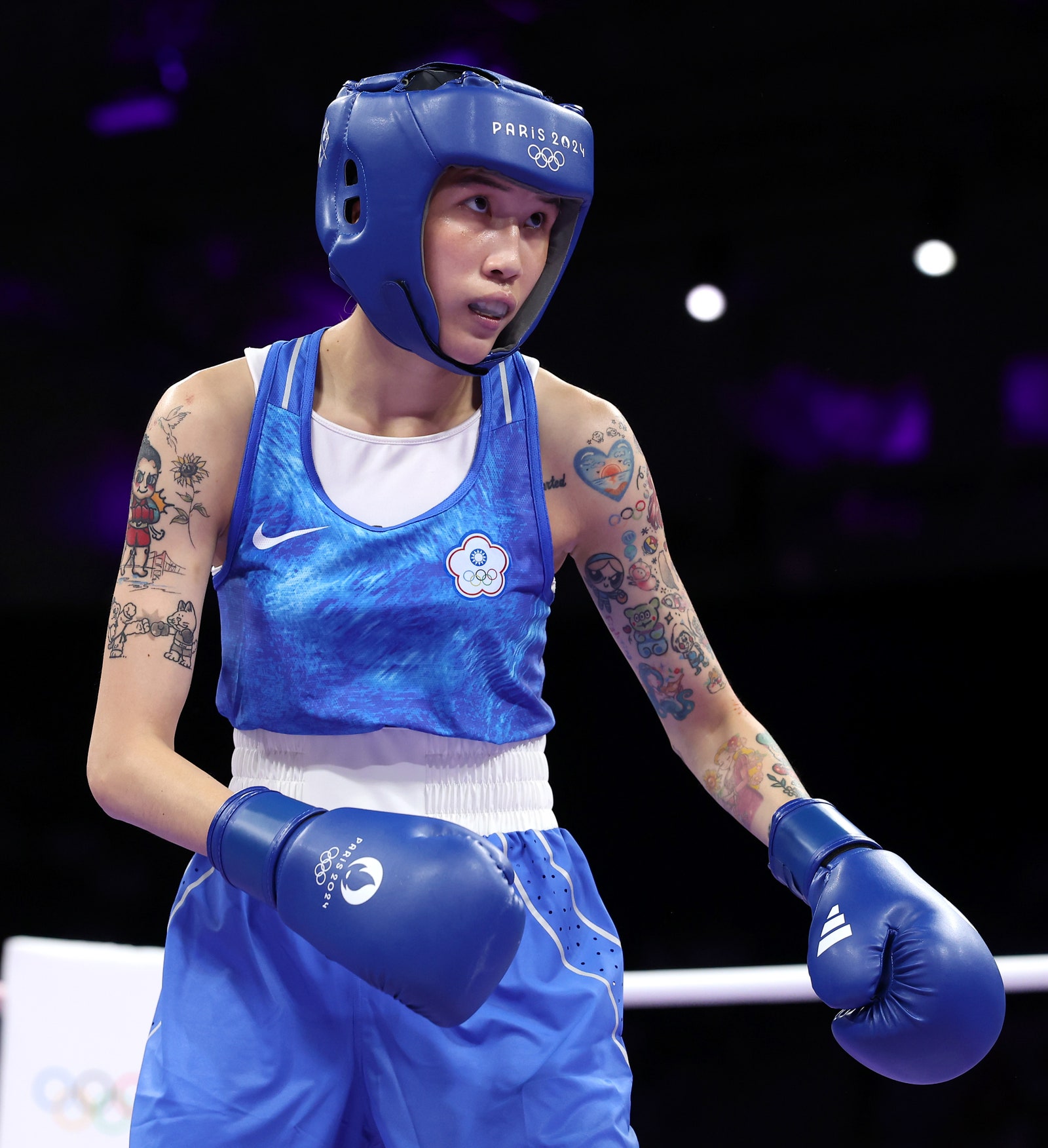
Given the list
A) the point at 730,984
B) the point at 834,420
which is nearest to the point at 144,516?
the point at 730,984

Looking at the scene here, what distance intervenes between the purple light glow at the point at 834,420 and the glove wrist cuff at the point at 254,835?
8.87ft

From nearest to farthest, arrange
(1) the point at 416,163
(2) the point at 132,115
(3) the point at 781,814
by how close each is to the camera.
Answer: (1) the point at 416,163
(3) the point at 781,814
(2) the point at 132,115

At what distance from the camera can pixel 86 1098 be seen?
2.06 metres

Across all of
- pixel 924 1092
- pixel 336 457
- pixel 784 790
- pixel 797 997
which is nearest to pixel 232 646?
pixel 336 457

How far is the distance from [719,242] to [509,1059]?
2.84 meters

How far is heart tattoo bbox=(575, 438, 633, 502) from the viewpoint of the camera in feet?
4.88

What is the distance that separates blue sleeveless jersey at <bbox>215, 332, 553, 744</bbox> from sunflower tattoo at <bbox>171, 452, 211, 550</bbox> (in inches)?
1.4

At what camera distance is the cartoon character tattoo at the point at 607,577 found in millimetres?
1522

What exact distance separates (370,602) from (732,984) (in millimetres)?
1155

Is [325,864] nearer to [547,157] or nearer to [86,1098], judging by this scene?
[547,157]

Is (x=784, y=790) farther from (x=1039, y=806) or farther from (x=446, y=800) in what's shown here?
(x=1039, y=806)

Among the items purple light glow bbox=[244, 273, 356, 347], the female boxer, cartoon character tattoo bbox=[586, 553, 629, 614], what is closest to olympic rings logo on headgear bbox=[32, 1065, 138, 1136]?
the female boxer

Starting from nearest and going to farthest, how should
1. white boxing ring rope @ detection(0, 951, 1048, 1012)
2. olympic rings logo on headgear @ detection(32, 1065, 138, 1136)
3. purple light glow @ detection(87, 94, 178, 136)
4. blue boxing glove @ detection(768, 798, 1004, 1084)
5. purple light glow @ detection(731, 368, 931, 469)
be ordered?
blue boxing glove @ detection(768, 798, 1004, 1084), olympic rings logo on headgear @ detection(32, 1065, 138, 1136), white boxing ring rope @ detection(0, 951, 1048, 1012), purple light glow @ detection(87, 94, 178, 136), purple light glow @ detection(731, 368, 931, 469)

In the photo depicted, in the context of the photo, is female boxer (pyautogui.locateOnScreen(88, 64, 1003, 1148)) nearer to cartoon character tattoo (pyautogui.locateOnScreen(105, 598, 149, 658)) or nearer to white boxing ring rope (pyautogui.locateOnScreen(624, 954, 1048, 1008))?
cartoon character tattoo (pyautogui.locateOnScreen(105, 598, 149, 658))
